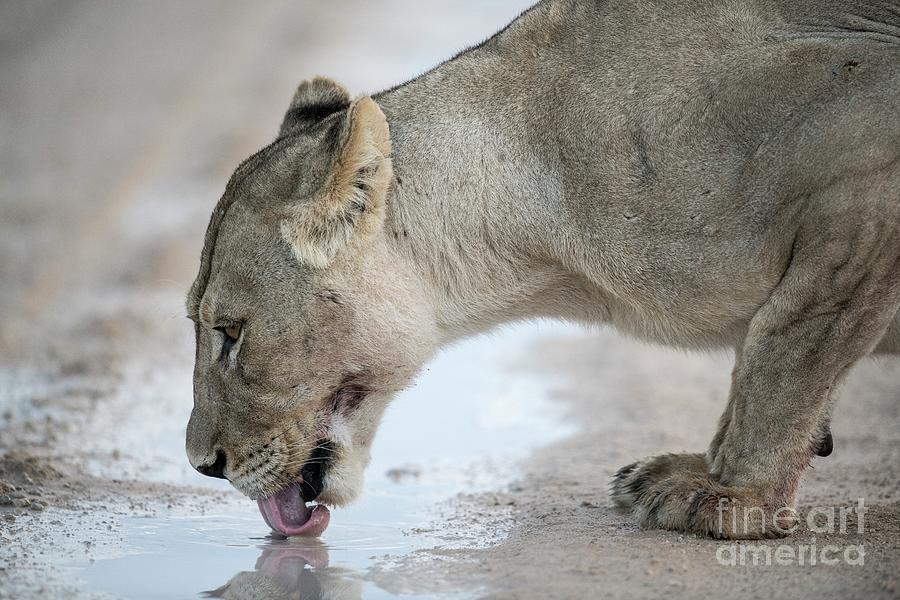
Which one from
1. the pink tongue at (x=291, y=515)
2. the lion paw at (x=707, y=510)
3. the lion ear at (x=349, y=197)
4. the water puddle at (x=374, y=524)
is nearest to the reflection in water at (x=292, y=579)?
the water puddle at (x=374, y=524)

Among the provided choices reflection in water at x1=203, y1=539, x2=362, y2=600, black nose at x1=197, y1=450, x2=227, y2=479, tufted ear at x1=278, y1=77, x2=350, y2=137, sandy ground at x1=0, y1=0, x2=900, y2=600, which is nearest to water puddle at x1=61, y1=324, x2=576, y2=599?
reflection in water at x1=203, y1=539, x2=362, y2=600

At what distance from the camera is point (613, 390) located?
869 centimetres

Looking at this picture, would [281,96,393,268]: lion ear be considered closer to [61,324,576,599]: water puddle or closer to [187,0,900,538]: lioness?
[187,0,900,538]: lioness

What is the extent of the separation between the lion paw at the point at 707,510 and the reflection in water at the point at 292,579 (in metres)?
1.32

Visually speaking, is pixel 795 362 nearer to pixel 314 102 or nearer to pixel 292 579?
pixel 292 579

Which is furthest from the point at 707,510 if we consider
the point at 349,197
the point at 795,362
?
the point at 349,197

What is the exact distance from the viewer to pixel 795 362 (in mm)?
5066

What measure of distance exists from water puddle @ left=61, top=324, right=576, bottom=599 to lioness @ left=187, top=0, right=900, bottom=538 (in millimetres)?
288

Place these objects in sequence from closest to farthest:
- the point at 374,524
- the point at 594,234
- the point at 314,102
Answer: the point at 594,234, the point at 374,524, the point at 314,102

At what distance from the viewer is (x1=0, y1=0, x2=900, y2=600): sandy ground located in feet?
15.8

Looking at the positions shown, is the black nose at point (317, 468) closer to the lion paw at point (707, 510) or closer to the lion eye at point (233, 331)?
the lion eye at point (233, 331)

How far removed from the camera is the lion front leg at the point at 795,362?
5004mm

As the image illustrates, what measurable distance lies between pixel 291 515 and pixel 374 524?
1.49 feet

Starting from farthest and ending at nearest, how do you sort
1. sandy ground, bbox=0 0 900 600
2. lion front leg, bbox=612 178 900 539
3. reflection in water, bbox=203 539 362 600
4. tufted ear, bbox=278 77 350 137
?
tufted ear, bbox=278 77 350 137 → lion front leg, bbox=612 178 900 539 → sandy ground, bbox=0 0 900 600 → reflection in water, bbox=203 539 362 600
